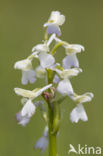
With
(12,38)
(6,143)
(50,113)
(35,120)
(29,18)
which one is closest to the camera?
(50,113)

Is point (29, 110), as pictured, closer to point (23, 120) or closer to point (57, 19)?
point (23, 120)

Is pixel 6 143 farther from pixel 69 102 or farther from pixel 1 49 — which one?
pixel 1 49

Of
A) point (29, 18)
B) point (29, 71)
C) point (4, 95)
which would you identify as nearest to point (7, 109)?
point (4, 95)

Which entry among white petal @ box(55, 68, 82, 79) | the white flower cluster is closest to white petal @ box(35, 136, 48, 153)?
the white flower cluster

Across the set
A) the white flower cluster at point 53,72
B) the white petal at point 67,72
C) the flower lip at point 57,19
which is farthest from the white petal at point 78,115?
the flower lip at point 57,19

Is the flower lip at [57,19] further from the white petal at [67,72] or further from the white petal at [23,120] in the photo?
the white petal at [23,120]

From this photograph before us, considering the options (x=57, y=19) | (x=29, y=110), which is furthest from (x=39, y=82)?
(x=29, y=110)

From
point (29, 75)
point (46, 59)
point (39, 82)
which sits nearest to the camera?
point (46, 59)
